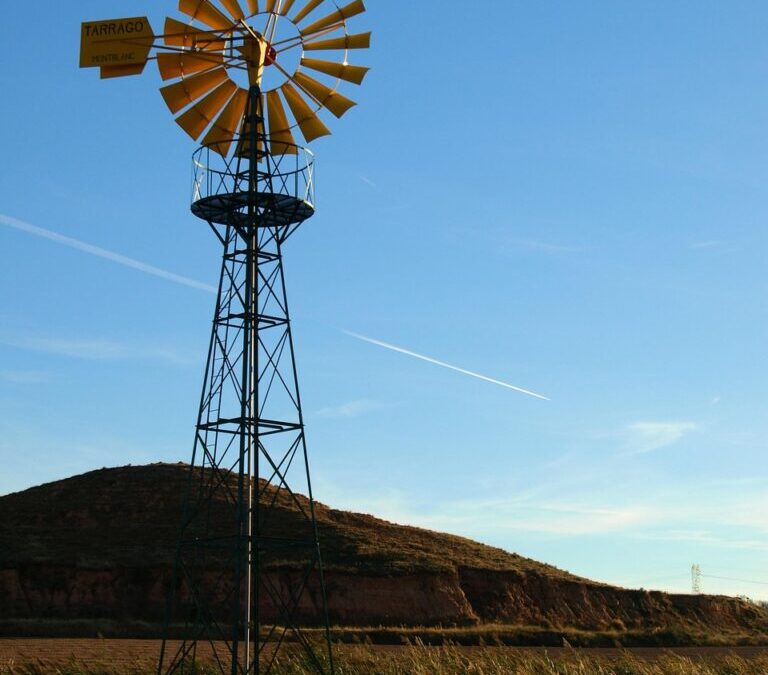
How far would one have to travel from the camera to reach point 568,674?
72.4ft

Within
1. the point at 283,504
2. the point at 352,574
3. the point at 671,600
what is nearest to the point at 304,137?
the point at 352,574

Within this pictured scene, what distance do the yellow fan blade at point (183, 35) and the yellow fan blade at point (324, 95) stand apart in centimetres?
217

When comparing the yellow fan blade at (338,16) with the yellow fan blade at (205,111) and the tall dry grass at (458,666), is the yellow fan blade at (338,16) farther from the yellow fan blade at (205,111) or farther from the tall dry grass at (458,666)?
the tall dry grass at (458,666)

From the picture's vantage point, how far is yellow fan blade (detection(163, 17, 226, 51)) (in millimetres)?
23266

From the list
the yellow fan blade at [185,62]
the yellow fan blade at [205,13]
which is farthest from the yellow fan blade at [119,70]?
the yellow fan blade at [205,13]

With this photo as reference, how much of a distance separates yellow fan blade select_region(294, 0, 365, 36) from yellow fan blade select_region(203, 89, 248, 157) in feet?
6.42

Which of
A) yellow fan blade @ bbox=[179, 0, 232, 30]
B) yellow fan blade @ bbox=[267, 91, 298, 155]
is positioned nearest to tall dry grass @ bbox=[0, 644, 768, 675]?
yellow fan blade @ bbox=[267, 91, 298, 155]

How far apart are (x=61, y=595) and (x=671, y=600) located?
93.2ft

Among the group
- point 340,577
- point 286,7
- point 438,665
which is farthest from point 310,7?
point 340,577

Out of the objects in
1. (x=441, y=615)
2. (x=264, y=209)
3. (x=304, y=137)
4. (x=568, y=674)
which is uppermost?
(x=304, y=137)

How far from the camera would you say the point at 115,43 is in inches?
889

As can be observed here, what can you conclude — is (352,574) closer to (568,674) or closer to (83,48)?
(568,674)

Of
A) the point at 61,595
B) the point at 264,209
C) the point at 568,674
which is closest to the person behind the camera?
the point at 568,674

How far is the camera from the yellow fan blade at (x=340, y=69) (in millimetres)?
24562
